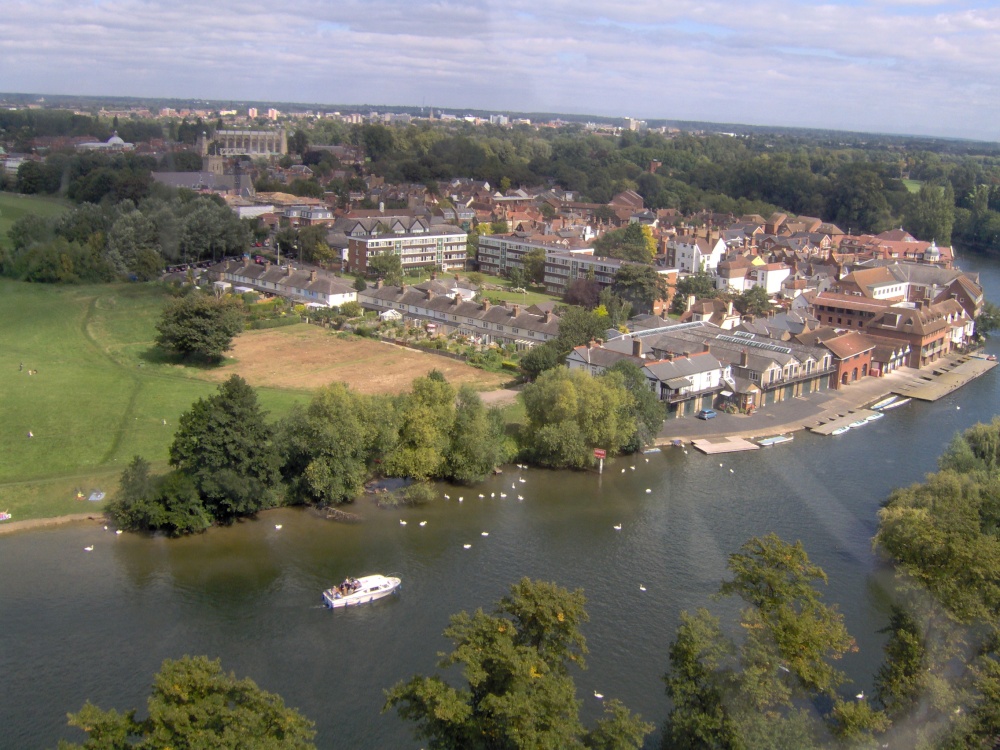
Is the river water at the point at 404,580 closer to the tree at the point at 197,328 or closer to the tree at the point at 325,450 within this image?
the tree at the point at 325,450

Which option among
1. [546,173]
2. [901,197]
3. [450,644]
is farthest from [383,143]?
[450,644]

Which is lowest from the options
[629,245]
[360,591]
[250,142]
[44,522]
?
[44,522]

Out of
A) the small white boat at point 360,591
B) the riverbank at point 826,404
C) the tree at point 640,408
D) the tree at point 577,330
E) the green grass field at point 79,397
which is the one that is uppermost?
the tree at point 577,330

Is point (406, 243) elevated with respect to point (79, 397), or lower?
elevated

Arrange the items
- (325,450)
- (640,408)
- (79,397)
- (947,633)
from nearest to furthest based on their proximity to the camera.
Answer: (947,633), (325,450), (640,408), (79,397)

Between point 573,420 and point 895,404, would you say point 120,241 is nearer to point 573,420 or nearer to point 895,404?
point 573,420

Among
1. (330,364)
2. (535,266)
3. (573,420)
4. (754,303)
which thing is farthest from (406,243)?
(573,420)

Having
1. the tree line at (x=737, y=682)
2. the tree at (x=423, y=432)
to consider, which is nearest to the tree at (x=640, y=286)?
the tree at (x=423, y=432)

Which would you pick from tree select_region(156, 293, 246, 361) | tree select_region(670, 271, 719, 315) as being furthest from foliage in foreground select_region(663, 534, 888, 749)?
tree select_region(670, 271, 719, 315)
